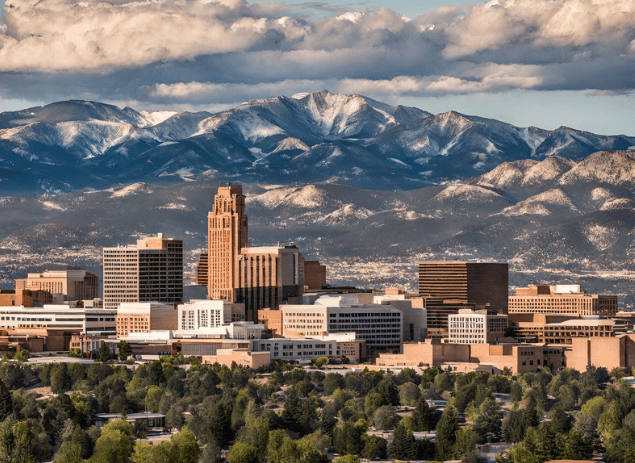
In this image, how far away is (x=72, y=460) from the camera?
19662 centimetres

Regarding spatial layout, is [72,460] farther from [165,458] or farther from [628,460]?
[628,460]

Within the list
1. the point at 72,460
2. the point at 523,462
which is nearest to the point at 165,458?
the point at 72,460

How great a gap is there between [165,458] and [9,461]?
1464cm

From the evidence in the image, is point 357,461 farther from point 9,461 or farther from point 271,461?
point 9,461

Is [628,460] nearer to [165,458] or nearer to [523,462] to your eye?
[523,462]

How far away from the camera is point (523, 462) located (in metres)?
200

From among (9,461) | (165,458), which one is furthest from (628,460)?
(9,461)

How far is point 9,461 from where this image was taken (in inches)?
7869

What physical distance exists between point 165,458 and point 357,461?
1787 centimetres

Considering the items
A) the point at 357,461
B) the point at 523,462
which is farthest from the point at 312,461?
the point at 523,462

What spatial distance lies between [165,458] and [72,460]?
341 inches

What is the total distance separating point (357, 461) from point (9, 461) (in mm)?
32502

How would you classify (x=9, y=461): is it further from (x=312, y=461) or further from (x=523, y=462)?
(x=523, y=462)

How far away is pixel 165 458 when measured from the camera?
7830 inches
